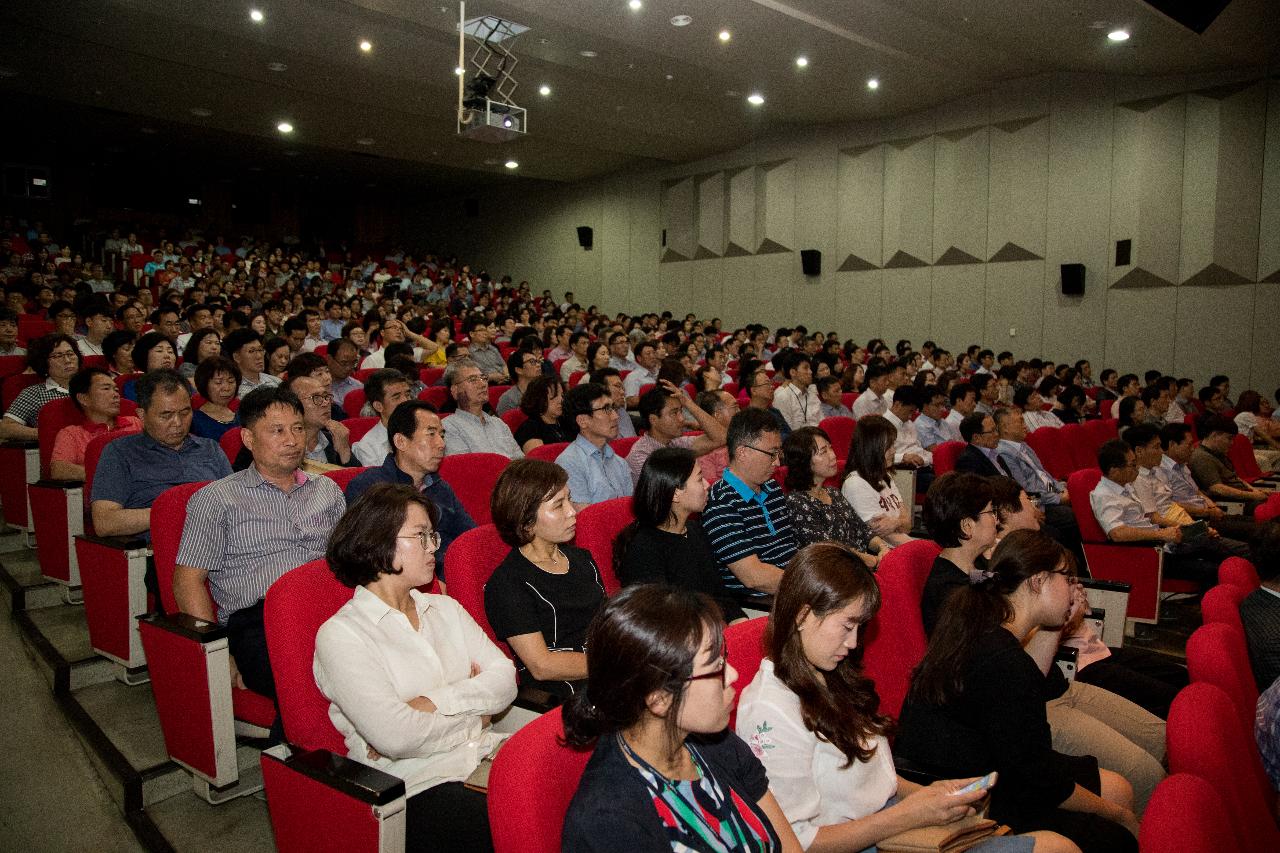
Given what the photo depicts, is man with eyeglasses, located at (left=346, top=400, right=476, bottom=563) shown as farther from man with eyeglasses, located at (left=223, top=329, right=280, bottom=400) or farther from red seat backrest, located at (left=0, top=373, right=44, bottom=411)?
red seat backrest, located at (left=0, top=373, right=44, bottom=411)

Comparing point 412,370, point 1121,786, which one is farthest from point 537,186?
point 1121,786

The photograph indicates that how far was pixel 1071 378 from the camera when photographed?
8.93 metres

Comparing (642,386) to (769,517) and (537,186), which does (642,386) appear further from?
(537,186)

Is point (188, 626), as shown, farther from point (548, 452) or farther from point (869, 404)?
point (869, 404)

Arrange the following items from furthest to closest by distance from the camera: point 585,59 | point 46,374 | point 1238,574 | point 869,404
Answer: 1. point 585,59
2. point 869,404
3. point 46,374
4. point 1238,574

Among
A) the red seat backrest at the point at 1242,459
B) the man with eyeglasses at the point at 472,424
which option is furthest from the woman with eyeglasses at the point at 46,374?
the red seat backrest at the point at 1242,459

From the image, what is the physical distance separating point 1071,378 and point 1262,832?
8.38 metres

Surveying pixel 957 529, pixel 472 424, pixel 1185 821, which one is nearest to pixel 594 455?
pixel 472 424

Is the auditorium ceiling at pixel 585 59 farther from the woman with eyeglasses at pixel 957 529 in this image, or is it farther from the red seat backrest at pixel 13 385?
the woman with eyeglasses at pixel 957 529

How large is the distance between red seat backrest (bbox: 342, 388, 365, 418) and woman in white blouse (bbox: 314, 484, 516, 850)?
3210 millimetres

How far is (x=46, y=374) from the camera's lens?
3.89 m

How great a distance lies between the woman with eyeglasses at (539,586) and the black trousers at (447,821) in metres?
0.38

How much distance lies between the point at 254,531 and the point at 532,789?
142 cm

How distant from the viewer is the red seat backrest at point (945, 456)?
4.59 meters
